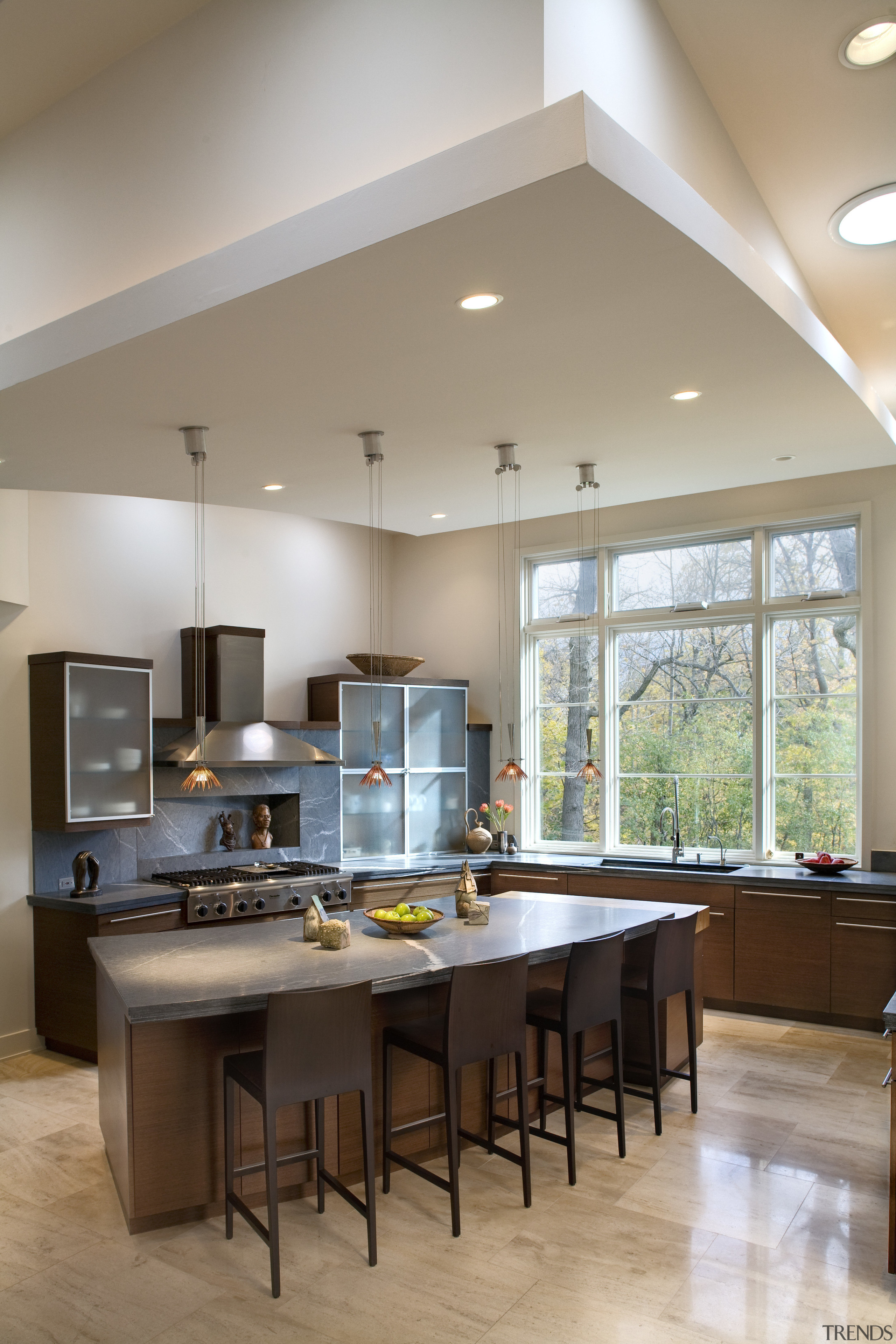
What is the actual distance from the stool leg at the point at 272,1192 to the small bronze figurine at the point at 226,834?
3574 millimetres

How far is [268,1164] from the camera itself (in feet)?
9.27

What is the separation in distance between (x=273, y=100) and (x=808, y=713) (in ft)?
15.5

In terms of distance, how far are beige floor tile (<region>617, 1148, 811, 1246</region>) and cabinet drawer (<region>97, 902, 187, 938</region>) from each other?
266cm

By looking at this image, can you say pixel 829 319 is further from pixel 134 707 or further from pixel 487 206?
pixel 134 707

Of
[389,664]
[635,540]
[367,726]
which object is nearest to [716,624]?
[635,540]

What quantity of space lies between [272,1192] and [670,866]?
3.91 m

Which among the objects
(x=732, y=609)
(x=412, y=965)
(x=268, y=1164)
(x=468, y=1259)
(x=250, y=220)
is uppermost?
(x=250, y=220)

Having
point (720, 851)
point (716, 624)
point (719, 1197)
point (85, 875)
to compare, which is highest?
point (716, 624)

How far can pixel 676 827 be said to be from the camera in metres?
6.49

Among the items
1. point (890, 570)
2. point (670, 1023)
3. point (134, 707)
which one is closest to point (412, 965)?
point (670, 1023)

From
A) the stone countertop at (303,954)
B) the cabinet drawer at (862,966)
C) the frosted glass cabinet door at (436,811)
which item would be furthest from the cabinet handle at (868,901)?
the frosted glass cabinet door at (436,811)

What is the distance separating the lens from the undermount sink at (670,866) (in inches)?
234

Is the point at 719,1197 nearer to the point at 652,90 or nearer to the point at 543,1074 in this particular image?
the point at 543,1074

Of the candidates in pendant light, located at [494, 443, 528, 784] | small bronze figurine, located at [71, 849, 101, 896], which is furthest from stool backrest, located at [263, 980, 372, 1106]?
pendant light, located at [494, 443, 528, 784]
